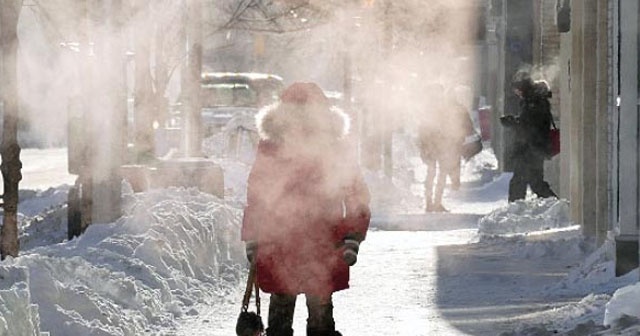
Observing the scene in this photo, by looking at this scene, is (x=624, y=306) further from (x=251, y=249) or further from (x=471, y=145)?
(x=471, y=145)

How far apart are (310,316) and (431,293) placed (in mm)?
4326

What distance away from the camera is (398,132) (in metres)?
56.0

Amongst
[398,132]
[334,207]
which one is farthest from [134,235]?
[398,132]

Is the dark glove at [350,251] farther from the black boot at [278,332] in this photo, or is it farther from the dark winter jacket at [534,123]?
Answer: the dark winter jacket at [534,123]

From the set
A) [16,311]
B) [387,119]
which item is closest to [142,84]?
[387,119]

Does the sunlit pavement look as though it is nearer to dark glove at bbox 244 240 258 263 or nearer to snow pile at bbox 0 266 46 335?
dark glove at bbox 244 240 258 263

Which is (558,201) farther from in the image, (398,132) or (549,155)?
(398,132)

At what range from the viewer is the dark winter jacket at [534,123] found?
19.7m

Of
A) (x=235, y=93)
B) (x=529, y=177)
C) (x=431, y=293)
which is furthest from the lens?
(x=235, y=93)

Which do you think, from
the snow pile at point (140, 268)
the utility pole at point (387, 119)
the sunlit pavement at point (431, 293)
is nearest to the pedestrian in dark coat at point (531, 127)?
the sunlit pavement at point (431, 293)

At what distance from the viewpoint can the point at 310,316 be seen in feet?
28.1

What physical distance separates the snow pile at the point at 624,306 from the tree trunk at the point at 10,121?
4554 mm

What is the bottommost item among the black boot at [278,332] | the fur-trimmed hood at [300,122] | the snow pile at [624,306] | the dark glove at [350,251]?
the black boot at [278,332]

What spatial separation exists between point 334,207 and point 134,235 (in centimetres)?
449
